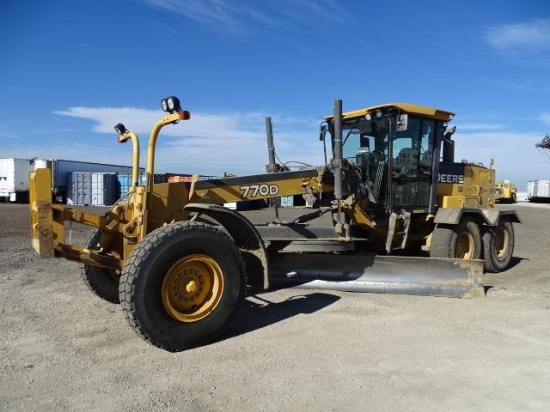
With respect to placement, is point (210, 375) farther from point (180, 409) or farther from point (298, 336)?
point (298, 336)

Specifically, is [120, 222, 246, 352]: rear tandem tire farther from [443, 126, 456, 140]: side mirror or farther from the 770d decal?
[443, 126, 456, 140]: side mirror

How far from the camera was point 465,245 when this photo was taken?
8734 mm

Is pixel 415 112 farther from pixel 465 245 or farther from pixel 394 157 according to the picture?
pixel 465 245

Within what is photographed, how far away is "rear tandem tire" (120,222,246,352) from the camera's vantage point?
443 centimetres

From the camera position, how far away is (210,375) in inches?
161

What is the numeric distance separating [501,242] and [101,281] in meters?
7.48

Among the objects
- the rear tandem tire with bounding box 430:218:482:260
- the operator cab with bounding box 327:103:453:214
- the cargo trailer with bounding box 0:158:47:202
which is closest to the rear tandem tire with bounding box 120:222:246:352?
the operator cab with bounding box 327:103:453:214

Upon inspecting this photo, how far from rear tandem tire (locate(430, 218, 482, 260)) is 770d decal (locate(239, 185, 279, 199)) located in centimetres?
319

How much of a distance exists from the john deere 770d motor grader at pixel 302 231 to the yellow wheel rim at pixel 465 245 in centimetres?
2

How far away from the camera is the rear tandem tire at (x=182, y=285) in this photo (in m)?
4.43

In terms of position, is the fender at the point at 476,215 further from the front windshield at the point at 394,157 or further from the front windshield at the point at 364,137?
the front windshield at the point at 364,137

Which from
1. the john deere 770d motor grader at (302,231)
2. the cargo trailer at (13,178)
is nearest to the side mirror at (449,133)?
the john deere 770d motor grader at (302,231)

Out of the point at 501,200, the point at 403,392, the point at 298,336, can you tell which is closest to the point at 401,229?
the point at 298,336

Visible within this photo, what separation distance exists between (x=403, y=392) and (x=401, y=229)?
4.55 m
